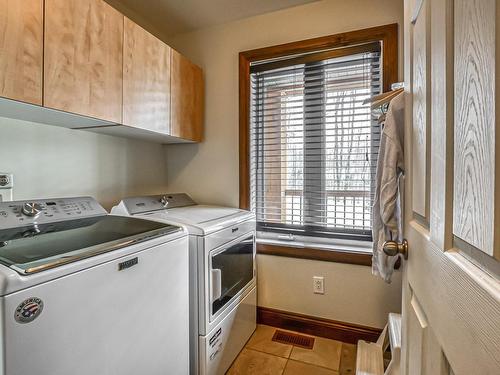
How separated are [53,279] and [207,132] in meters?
1.62

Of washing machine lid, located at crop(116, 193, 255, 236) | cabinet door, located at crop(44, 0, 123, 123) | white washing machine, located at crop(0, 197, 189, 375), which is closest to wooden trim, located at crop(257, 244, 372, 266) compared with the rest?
washing machine lid, located at crop(116, 193, 255, 236)

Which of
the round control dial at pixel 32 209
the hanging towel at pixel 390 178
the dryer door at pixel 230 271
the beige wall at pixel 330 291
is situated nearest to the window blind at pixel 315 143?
the beige wall at pixel 330 291

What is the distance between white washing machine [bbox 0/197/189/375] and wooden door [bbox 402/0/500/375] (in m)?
0.90

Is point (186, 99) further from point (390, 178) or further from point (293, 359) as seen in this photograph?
point (293, 359)

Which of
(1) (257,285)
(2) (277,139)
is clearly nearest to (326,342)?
(1) (257,285)

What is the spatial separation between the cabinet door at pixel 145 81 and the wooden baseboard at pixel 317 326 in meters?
1.55

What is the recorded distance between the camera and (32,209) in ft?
3.89

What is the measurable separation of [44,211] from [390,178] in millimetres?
1537

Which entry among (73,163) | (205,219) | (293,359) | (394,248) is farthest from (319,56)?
(293,359)

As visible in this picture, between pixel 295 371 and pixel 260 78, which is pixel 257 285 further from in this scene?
pixel 260 78

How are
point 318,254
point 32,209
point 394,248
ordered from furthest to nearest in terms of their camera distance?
point 318,254, point 32,209, point 394,248

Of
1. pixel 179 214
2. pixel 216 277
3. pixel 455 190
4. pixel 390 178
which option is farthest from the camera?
pixel 179 214

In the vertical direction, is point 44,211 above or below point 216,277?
above

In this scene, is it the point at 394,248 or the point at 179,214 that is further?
the point at 179,214
